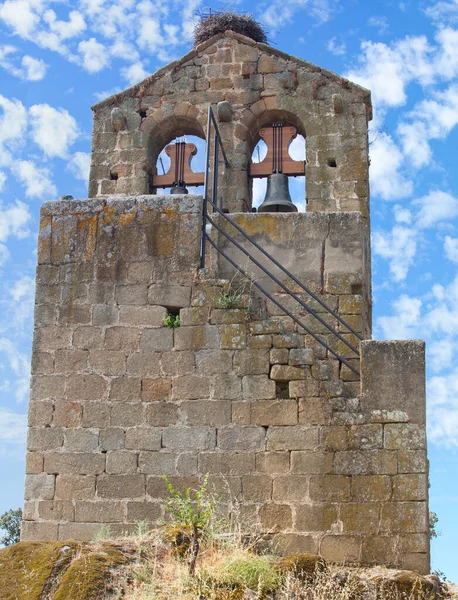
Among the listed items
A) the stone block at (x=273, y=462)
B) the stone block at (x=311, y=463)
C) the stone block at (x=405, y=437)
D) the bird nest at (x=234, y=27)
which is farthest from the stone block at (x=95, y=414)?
the bird nest at (x=234, y=27)

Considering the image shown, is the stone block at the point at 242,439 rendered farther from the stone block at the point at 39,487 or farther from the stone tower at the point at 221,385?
the stone block at the point at 39,487

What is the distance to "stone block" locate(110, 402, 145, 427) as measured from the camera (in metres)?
10.0

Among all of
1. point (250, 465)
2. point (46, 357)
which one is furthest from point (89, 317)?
point (250, 465)

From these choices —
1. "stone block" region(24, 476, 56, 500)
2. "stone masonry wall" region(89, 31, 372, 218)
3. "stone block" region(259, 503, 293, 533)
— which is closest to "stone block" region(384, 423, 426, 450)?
"stone block" region(259, 503, 293, 533)

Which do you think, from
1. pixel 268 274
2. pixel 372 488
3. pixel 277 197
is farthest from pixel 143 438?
pixel 277 197

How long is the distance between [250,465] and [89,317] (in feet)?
7.75

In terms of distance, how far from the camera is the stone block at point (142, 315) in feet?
33.9

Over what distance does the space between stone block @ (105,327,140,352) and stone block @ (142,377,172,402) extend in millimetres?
422

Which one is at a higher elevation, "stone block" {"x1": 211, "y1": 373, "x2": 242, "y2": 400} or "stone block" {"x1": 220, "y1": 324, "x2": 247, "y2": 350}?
"stone block" {"x1": 220, "y1": 324, "x2": 247, "y2": 350}

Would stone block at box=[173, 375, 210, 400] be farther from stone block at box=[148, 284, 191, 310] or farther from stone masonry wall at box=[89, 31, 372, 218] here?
stone masonry wall at box=[89, 31, 372, 218]

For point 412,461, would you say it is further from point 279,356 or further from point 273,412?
point 279,356

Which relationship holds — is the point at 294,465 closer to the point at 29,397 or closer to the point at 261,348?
the point at 261,348

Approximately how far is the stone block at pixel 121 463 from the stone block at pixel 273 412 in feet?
4.19

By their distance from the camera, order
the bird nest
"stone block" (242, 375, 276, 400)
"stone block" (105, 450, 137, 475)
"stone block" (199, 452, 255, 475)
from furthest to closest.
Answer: the bird nest < "stone block" (105, 450, 137, 475) < "stone block" (242, 375, 276, 400) < "stone block" (199, 452, 255, 475)
